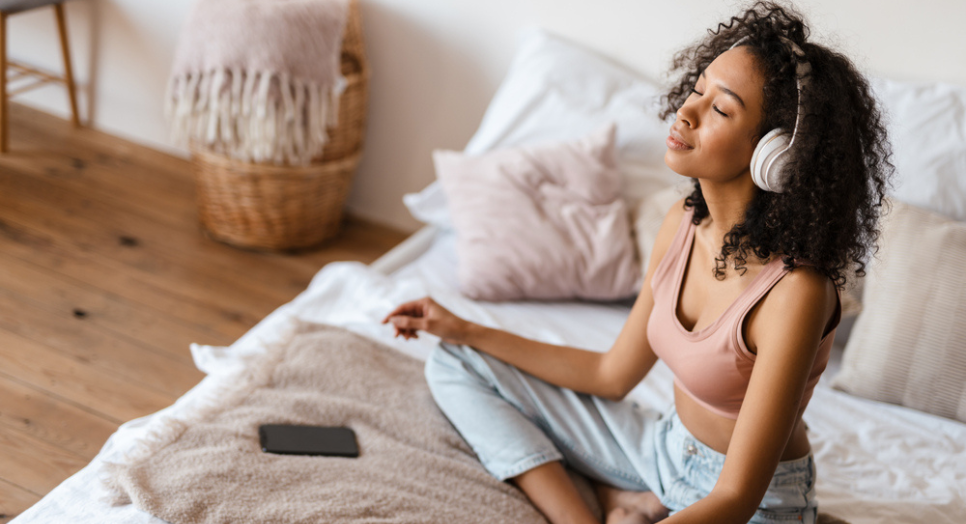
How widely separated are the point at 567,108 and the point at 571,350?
0.90m

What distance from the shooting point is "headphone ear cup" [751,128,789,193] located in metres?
0.91

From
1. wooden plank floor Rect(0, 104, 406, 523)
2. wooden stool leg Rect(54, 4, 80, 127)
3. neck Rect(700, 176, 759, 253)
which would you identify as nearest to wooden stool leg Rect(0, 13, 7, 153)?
wooden plank floor Rect(0, 104, 406, 523)

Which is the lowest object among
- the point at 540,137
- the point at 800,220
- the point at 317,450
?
the point at 317,450

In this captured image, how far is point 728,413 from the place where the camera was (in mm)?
1060

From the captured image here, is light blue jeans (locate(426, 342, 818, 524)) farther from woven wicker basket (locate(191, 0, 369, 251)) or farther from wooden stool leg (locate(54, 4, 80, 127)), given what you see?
wooden stool leg (locate(54, 4, 80, 127))

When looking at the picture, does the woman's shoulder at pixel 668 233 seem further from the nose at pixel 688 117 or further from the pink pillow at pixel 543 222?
the pink pillow at pixel 543 222

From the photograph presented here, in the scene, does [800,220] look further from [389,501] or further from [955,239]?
[955,239]

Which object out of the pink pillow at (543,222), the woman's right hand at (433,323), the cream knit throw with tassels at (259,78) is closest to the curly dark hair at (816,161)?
the woman's right hand at (433,323)

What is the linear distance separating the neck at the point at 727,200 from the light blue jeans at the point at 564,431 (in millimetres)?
306

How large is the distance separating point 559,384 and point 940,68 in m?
1.27

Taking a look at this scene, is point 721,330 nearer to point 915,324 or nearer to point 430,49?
point 915,324

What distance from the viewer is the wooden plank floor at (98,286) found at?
1.54 m

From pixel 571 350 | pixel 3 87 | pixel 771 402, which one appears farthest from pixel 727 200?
pixel 3 87

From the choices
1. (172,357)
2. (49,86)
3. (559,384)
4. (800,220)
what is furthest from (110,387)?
(49,86)
